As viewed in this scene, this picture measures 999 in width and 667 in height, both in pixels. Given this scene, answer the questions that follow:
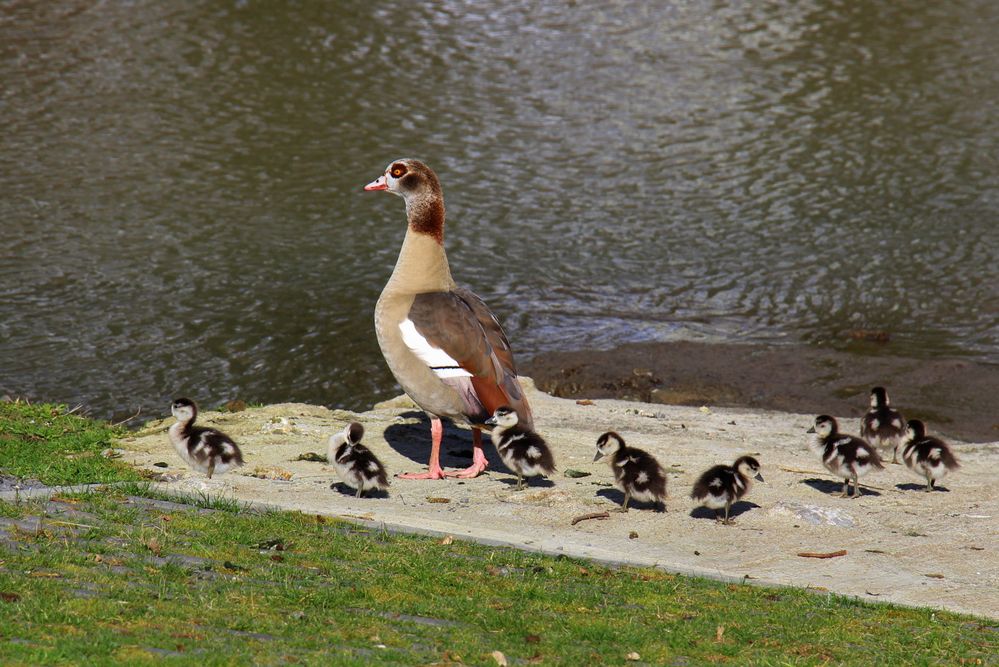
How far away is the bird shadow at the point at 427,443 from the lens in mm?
13328

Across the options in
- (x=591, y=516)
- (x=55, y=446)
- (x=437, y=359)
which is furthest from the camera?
(x=437, y=359)

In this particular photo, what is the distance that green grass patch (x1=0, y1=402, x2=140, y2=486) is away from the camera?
35.8 ft

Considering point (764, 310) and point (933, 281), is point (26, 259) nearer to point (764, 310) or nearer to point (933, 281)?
point (764, 310)

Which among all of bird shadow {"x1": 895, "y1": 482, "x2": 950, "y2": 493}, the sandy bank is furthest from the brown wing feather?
bird shadow {"x1": 895, "y1": 482, "x2": 950, "y2": 493}

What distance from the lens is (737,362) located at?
18078mm

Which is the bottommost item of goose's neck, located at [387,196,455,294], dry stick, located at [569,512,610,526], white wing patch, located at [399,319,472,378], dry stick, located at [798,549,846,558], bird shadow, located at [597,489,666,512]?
dry stick, located at [798,549,846,558]

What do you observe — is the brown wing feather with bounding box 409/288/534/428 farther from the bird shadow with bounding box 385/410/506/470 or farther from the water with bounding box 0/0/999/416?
the water with bounding box 0/0/999/416

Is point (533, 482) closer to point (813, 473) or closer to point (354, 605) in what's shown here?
point (813, 473)

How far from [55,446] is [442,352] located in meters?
3.73

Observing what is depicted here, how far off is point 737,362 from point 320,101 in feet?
49.3

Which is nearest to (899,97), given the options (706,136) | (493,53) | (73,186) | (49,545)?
(706,136)

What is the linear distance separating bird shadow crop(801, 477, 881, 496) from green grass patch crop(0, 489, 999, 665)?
358 cm

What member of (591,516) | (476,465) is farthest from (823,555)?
(476,465)

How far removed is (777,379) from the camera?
17.6 metres
